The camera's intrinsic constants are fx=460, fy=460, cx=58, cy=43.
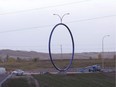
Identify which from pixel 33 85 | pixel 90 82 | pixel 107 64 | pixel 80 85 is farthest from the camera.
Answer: pixel 107 64

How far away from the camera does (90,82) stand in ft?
175

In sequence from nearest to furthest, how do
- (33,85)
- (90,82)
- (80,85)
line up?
(33,85) < (80,85) < (90,82)

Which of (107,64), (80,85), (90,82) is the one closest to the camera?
(80,85)

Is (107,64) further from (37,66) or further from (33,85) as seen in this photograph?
(33,85)

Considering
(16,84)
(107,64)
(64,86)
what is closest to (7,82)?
(16,84)

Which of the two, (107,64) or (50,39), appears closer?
(50,39)

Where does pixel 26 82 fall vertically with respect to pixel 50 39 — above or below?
below

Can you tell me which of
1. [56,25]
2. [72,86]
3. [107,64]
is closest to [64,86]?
[72,86]

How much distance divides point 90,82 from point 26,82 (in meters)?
9.84

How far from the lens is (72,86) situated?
158 feet

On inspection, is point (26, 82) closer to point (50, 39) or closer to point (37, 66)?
point (50, 39)

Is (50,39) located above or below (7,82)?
above

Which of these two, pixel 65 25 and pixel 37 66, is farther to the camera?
pixel 37 66

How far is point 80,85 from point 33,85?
654 cm
